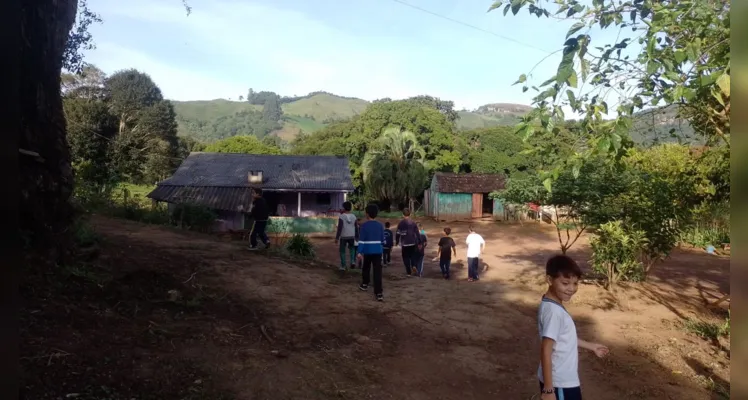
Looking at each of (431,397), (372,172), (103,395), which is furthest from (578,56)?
(372,172)

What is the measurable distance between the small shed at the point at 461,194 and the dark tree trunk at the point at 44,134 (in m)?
28.5

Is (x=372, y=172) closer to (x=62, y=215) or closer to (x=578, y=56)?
(x=62, y=215)

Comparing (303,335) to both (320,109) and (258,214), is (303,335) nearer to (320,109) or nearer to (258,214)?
(258,214)

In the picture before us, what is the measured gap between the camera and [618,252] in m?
9.80

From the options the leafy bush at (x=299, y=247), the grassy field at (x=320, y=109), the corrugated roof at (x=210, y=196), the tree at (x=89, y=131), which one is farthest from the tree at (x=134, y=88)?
the grassy field at (x=320, y=109)

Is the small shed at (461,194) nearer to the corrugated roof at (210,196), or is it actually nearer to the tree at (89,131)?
the corrugated roof at (210,196)

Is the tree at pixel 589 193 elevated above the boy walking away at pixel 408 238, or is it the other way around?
the tree at pixel 589 193

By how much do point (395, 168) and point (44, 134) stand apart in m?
29.6

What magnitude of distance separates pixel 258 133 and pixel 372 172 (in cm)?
9841

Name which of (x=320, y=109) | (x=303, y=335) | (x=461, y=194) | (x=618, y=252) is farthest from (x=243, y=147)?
(x=320, y=109)

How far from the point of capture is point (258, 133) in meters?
126

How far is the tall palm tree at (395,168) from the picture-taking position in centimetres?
3400

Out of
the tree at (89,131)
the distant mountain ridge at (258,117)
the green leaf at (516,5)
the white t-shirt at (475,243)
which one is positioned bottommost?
the white t-shirt at (475,243)

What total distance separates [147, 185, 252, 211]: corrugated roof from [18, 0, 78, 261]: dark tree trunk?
56.9ft
